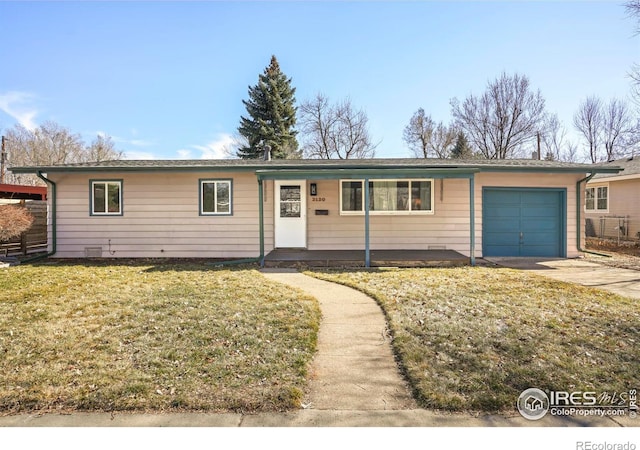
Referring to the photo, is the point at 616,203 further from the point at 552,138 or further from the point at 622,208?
the point at 552,138

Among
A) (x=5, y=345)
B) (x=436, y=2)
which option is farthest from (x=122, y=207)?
(x=436, y=2)

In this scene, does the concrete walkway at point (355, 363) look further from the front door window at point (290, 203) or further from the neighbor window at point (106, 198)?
the neighbor window at point (106, 198)

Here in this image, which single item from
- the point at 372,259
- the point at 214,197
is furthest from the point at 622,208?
the point at 214,197

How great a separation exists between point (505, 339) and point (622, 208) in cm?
1542

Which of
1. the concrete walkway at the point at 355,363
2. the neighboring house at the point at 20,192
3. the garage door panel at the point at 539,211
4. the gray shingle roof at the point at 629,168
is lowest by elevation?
the concrete walkway at the point at 355,363

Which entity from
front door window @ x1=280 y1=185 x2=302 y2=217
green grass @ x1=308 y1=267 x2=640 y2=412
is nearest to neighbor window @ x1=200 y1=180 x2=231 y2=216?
front door window @ x1=280 y1=185 x2=302 y2=217

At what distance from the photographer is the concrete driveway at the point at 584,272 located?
6.53 m

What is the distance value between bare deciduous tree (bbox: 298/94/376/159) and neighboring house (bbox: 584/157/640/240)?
18.8m

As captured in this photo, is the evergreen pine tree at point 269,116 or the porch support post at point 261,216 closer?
the porch support post at point 261,216

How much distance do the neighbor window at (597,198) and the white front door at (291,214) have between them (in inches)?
567

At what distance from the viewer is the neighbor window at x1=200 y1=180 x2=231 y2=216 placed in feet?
33.0

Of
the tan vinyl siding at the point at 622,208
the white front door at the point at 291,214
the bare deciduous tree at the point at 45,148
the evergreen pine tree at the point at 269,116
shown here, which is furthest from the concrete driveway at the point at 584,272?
the bare deciduous tree at the point at 45,148

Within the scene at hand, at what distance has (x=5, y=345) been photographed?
3.71m

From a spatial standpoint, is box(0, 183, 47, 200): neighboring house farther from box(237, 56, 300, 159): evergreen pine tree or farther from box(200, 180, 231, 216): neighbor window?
box(237, 56, 300, 159): evergreen pine tree
